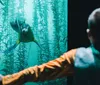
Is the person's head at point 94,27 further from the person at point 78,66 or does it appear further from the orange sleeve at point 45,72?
the orange sleeve at point 45,72

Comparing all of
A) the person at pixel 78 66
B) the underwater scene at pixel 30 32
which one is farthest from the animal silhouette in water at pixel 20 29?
the person at pixel 78 66

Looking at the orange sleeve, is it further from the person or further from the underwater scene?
the underwater scene

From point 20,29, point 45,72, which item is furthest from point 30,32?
point 45,72

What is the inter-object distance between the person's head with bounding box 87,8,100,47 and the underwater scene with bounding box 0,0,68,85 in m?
1.54

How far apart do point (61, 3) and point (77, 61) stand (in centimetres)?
164

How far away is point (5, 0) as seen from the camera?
3.09 metres

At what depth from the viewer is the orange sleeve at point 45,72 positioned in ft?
5.14

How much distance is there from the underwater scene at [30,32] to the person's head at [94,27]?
1542mm

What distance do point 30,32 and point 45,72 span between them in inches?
61.5

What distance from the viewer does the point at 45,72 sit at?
1592mm

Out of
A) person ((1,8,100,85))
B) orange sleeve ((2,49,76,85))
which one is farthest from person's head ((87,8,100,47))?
orange sleeve ((2,49,76,85))

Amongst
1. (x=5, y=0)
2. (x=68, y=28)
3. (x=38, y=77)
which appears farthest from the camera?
(x=68, y=28)

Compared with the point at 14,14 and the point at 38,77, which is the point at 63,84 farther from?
the point at 38,77

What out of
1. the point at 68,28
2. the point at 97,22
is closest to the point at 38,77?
the point at 97,22
